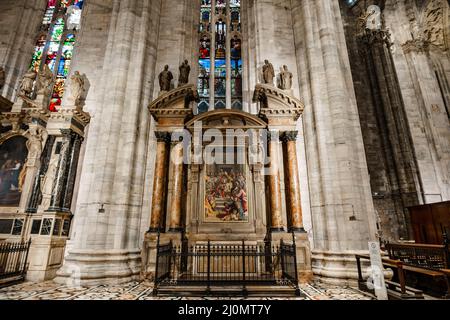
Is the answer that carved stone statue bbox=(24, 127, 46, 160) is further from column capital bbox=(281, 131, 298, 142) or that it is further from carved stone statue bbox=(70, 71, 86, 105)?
column capital bbox=(281, 131, 298, 142)

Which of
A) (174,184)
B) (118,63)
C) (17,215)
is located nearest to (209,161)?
(174,184)

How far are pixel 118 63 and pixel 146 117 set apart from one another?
80.9 inches

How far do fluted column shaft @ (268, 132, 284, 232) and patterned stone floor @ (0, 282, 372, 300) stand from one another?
5.69ft

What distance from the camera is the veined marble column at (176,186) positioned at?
7.16m

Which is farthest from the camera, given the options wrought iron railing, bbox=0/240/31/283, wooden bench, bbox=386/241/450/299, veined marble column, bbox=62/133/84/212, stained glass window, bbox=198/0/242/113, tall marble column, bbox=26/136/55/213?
stained glass window, bbox=198/0/242/113

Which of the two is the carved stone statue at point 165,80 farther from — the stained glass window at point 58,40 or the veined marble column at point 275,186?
the stained glass window at point 58,40

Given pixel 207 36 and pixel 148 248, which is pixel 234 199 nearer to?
pixel 148 248

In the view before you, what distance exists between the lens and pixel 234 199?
25.1 feet

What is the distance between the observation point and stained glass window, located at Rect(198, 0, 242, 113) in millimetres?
10094

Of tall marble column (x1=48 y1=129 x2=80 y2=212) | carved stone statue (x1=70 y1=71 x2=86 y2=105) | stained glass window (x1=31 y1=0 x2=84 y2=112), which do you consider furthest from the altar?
stained glass window (x1=31 y1=0 x2=84 y2=112)

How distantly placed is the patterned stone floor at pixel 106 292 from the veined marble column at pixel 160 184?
67.4 inches

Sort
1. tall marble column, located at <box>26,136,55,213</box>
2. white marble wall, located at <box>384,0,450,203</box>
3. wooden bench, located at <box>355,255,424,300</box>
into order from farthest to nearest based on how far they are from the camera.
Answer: white marble wall, located at <box>384,0,450,203</box> → tall marble column, located at <box>26,136,55,213</box> → wooden bench, located at <box>355,255,424,300</box>
